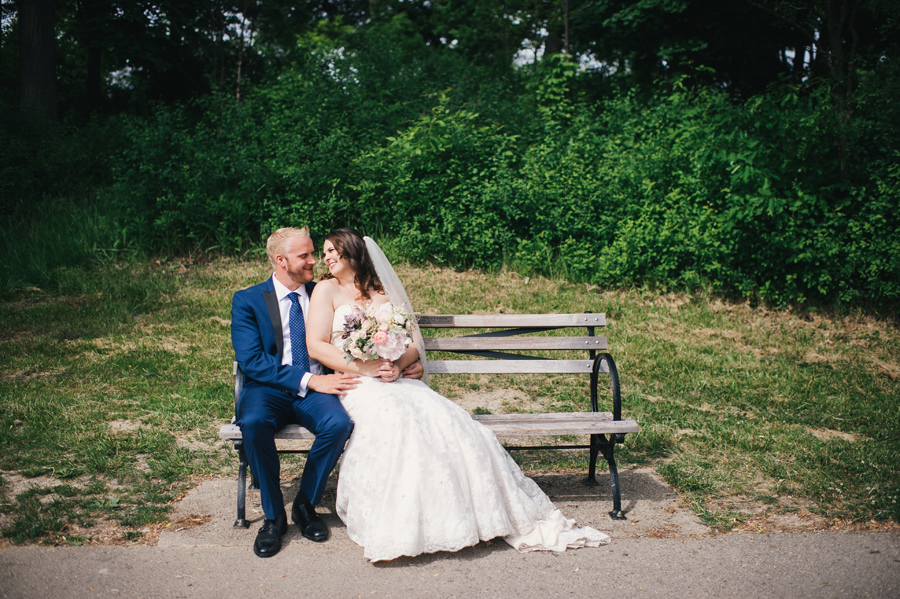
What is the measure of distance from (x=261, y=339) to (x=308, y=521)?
3.86 ft

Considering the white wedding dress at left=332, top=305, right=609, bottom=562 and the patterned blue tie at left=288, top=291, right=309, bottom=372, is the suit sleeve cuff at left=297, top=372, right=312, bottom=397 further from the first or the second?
the white wedding dress at left=332, top=305, right=609, bottom=562

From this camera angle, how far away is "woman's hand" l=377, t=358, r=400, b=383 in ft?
13.8

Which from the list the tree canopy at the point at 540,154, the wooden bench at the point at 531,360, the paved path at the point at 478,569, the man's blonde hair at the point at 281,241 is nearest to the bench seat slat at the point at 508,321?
the wooden bench at the point at 531,360

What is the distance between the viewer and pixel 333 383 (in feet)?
13.7

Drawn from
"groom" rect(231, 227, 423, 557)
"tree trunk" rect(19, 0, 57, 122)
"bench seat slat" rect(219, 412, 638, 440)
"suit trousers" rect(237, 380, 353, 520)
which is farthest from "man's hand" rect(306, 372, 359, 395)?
"tree trunk" rect(19, 0, 57, 122)

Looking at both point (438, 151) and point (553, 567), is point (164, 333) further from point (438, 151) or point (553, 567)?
point (553, 567)

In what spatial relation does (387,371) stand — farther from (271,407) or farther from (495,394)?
(495,394)

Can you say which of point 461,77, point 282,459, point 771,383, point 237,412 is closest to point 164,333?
point 282,459

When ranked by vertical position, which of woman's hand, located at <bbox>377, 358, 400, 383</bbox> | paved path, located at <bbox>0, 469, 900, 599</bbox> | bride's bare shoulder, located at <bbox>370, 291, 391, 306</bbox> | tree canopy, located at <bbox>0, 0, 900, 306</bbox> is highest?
tree canopy, located at <bbox>0, 0, 900, 306</bbox>

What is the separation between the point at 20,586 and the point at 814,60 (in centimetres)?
1678

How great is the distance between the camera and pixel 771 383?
22.6 ft

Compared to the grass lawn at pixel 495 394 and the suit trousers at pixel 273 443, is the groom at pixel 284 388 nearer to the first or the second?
the suit trousers at pixel 273 443

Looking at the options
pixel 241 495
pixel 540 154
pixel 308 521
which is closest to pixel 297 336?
pixel 241 495

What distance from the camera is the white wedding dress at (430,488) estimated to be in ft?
11.8
